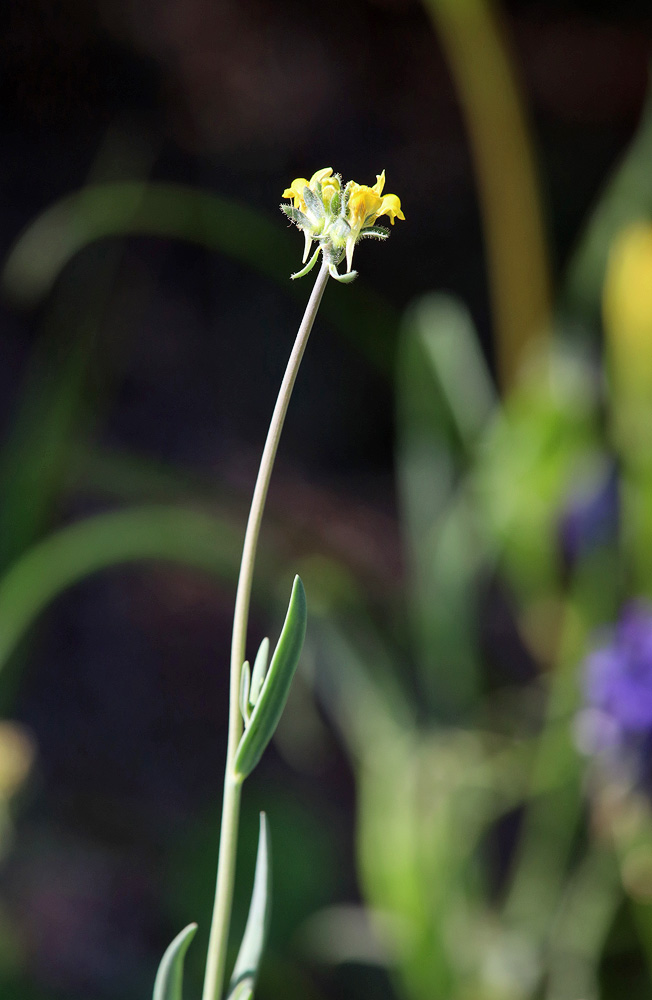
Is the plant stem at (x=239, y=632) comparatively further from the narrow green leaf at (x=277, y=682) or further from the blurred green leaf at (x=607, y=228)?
the blurred green leaf at (x=607, y=228)

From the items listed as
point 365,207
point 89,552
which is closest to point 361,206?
point 365,207

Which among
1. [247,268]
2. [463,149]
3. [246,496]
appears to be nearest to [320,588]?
[246,496]

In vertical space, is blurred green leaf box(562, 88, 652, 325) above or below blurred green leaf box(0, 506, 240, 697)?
above

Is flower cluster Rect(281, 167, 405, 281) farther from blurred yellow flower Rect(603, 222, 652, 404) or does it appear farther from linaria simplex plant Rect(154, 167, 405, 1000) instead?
blurred yellow flower Rect(603, 222, 652, 404)

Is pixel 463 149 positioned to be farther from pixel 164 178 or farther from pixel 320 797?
pixel 320 797

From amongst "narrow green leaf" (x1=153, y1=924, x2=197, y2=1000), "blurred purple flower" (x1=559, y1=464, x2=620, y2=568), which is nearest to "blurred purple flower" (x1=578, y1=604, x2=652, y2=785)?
"blurred purple flower" (x1=559, y1=464, x2=620, y2=568)

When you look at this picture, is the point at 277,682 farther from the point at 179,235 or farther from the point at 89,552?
the point at 179,235
